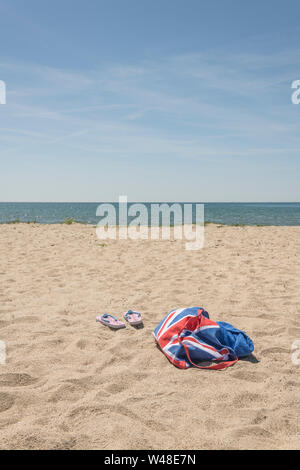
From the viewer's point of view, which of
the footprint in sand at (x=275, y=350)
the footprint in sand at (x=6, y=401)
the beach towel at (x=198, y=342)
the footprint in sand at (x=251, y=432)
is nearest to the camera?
the footprint in sand at (x=251, y=432)

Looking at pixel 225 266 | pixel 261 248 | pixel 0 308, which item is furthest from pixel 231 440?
pixel 261 248

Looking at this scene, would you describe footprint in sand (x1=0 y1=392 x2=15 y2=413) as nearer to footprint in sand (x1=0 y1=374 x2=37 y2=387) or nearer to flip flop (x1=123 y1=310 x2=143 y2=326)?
footprint in sand (x1=0 y1=374 x2=37 y2=387)

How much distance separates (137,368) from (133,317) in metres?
1.14

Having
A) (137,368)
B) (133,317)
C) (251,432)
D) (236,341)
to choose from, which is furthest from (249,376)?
(133,317)

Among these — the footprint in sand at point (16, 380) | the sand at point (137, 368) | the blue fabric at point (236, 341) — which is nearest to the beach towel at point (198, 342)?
the blue fabric at point (236, 341)

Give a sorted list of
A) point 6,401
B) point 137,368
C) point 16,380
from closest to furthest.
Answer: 1. point 6,401
2. point 16,380
3. point 137,368

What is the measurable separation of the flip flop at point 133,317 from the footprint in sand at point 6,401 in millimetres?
1781

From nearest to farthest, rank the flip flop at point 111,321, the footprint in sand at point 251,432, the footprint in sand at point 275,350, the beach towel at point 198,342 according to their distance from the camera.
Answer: the footprint in sand at point 251,432 < the beach towel at point 198,342 < the footprint in sand at point 275,350 < the flip flop at point 111,321

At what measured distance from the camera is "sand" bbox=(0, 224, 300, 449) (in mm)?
2303

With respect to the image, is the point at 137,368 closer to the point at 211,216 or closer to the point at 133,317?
the point at 133,317

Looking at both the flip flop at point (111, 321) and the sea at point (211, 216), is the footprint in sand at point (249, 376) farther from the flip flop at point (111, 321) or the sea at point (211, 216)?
the sea at point (211, 216)

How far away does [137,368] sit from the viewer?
3.18m

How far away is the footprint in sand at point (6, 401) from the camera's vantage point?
100 inches
